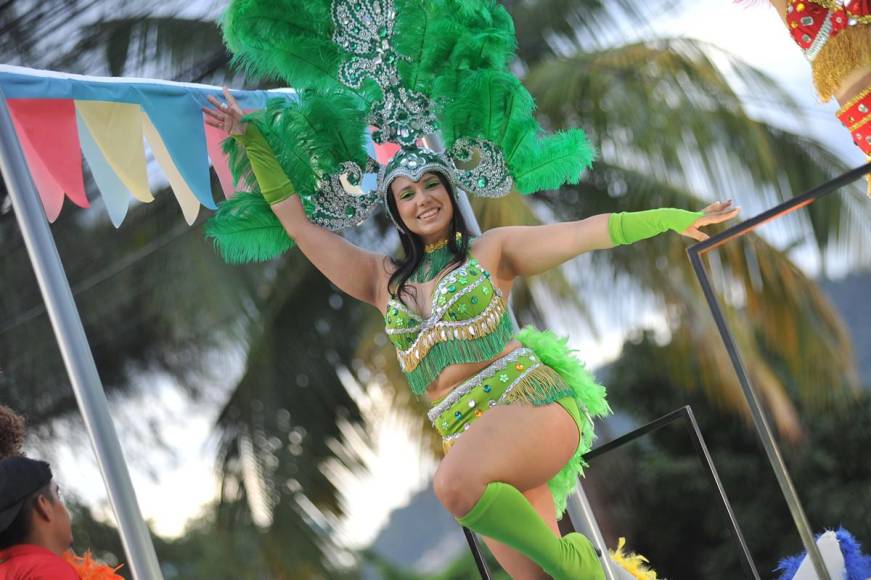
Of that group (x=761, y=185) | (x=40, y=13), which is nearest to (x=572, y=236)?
(x=761, y=185)

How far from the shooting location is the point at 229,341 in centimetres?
1035

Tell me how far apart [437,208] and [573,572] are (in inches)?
45.7

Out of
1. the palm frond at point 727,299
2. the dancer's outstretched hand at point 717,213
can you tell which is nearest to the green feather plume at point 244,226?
the dancer's outstretched hand at point 717,213

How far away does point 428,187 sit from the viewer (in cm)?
366

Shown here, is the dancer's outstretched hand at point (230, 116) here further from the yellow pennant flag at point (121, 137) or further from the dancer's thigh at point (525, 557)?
the dancer's thigh at point (525, 557)

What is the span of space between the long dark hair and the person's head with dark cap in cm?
→ 126

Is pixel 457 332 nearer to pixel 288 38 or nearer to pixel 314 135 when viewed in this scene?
pixel 314 135

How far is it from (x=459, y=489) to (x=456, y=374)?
17.0 inches

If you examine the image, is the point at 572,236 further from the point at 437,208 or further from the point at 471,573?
the point at 471,573

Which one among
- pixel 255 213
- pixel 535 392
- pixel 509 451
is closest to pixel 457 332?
pixel 535 392

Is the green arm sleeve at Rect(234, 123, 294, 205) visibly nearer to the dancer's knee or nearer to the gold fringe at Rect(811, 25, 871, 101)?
the dancer's knee

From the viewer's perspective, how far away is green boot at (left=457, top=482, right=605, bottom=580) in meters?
3.16

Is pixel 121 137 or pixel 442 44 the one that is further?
pixel 121 137

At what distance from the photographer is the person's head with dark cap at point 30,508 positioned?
3654 millimetres
